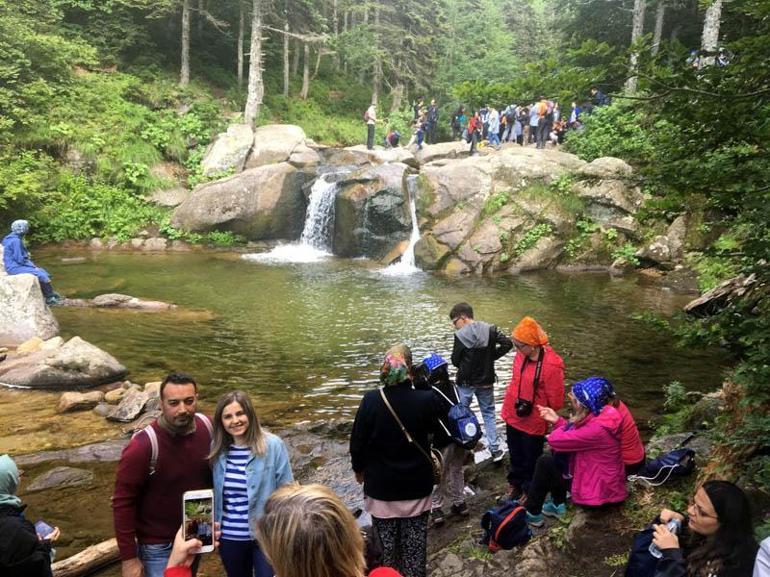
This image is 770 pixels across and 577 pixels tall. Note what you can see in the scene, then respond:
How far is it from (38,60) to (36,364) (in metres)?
18.0

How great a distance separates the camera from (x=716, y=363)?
10.6 meters

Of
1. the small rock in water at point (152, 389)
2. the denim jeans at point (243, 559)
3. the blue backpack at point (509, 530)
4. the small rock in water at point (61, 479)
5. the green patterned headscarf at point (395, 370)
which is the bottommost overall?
the small rock in water at point (61, 479)

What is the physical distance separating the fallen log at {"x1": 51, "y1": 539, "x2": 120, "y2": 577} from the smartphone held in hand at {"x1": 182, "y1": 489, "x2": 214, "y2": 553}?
186cm

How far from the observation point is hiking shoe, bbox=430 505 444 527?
5.44 m

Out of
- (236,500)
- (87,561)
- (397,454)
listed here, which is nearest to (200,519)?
(236,500)

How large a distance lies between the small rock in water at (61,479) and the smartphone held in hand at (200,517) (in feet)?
13.6

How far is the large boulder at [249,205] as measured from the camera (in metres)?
22.8

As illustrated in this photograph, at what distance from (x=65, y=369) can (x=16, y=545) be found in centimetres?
731

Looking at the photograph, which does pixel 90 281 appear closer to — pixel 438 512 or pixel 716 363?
pixel 438 512

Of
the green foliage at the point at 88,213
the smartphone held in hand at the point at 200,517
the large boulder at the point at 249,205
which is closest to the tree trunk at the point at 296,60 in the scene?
the large boulder at the point at 249,205

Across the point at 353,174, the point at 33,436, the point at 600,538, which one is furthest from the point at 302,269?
the point at 600,538

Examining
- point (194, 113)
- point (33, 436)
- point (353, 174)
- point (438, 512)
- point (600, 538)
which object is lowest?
point (33, 436)

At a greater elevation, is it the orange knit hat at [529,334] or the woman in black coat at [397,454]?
the orange knit hat at [529,334]

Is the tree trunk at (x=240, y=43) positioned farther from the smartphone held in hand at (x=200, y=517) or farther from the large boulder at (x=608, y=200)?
the smartphone held in hand at (x=200, y=517)
